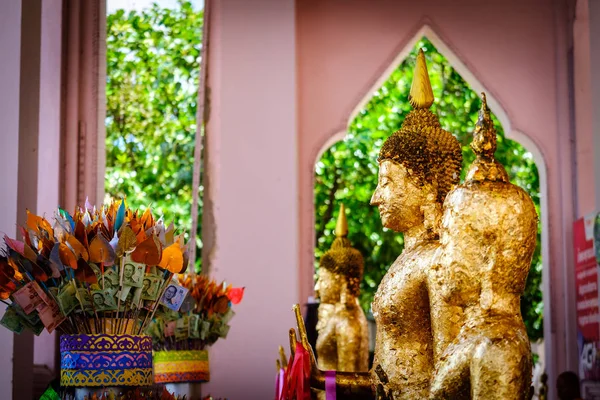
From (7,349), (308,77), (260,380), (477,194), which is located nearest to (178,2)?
(308,77)

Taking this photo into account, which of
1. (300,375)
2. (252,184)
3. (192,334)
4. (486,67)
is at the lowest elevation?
(300,375)

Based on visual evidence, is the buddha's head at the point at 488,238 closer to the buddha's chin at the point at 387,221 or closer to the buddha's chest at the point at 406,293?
the buddha's chest at the point at 406,293

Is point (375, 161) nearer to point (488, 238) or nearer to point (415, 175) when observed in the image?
point (415, 175)

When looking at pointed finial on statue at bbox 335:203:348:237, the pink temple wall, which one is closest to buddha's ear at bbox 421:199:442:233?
pointed finial on statue at bbox 335:203:348:237

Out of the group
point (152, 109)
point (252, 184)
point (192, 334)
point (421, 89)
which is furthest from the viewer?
point (152, 109)

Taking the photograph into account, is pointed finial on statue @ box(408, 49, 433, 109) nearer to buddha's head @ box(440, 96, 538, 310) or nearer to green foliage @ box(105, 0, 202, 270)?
buddha's head @ box(440, 96, 538, 310)

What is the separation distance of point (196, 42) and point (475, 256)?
8277 mm

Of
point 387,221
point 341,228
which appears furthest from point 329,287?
point 387,221

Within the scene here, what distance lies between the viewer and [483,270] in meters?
2.28

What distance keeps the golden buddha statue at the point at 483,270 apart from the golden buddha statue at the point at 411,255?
0.31 meters

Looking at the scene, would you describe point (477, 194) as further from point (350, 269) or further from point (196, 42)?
point (196, 42)

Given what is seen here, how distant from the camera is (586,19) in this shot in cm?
650

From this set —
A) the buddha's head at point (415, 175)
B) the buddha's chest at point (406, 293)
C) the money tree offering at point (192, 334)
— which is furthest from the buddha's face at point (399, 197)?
the money tree offering at point (192, 334)

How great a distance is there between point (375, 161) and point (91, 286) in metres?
7.44
